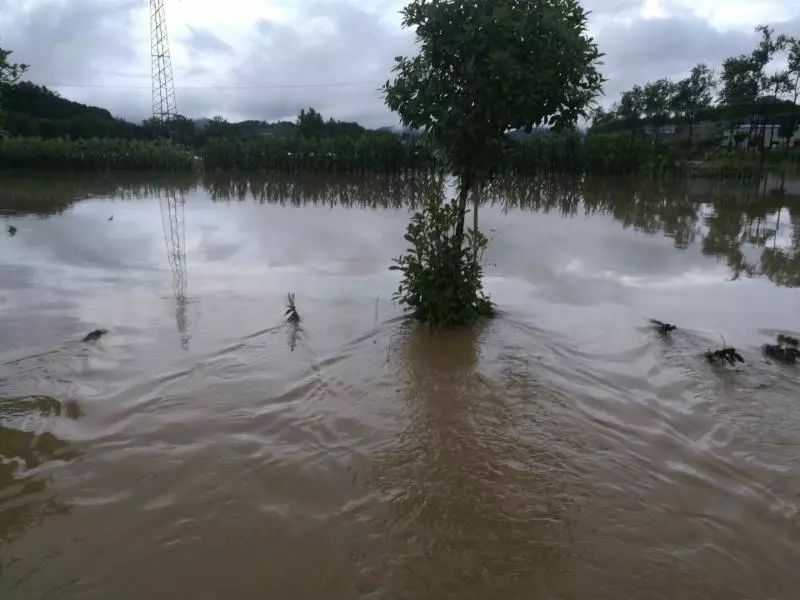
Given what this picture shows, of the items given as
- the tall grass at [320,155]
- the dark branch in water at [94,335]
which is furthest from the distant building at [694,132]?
the dark branch in water at [94,335]

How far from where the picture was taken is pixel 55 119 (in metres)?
53.4

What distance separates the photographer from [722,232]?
1491 cm

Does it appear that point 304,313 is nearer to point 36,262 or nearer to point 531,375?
point 531,375

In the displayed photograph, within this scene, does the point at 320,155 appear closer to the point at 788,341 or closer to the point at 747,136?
the point at 788,341

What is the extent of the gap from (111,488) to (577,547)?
9.76ft

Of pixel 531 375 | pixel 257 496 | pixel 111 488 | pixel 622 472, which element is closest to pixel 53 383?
pixel 111 488

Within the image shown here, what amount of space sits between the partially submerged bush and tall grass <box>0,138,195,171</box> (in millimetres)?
33253

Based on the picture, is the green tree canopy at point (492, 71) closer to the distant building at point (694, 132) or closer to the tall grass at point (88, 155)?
the tall grass at point (88, 155)

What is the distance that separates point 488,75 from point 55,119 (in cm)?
5895

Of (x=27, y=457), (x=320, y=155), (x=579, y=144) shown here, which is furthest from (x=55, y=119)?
(x=27, y=457)

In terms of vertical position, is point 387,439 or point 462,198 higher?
point 462,198

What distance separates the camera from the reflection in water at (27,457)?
140 inches

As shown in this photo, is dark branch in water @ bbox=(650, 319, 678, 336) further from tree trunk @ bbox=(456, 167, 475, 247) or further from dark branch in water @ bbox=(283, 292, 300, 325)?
dark branch in water @ bbox=(283, 292, 300, 325)

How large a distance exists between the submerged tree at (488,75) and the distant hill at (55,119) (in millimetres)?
43625
